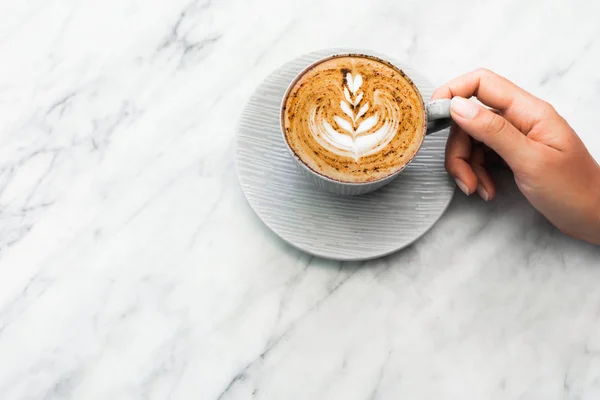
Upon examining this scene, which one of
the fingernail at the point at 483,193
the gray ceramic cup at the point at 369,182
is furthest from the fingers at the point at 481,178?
the gray ceramic cup at the point at 369,182

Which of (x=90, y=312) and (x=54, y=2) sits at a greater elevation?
(x=54, y=2)

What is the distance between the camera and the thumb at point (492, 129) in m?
0.93

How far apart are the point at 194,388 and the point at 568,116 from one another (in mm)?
870

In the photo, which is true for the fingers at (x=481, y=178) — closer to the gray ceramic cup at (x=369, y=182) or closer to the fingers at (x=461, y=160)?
the fingers at (x=461, y=160)

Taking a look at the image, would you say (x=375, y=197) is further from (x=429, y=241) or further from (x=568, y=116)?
(x=568, y=116)

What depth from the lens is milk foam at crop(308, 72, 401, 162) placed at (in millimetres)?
939

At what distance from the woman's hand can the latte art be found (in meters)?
0.09

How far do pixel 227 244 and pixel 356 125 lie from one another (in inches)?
13.3

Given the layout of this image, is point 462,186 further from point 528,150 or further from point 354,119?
point 354,119

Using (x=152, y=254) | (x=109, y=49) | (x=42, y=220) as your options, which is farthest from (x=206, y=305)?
(x=109, y=49)

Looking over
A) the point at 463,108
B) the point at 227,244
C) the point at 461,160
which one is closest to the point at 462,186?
the point at 461,160

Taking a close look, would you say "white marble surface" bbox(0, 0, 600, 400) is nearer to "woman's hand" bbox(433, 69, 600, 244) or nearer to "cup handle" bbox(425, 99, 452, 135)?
"woman's hand" bbox(433, 69, 600, 244)

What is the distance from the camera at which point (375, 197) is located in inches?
41.1

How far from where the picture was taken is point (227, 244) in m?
1.10
